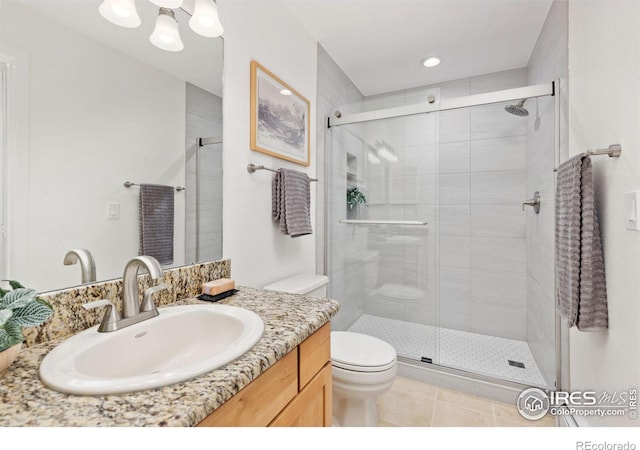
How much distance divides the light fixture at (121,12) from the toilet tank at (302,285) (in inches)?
47.4

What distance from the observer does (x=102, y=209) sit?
0.92 metres

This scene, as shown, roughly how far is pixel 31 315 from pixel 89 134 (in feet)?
1.77

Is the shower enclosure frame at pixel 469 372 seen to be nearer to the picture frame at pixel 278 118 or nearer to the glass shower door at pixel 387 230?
the glass shower door at pixel 387 230

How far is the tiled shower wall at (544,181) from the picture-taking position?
167 cm

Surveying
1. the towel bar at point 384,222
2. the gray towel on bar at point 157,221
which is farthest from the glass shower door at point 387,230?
the gray towel on bar at point 157,221

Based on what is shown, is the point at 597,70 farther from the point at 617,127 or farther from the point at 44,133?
the point at 44,133

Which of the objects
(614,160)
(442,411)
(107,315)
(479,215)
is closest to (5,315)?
(107,315)

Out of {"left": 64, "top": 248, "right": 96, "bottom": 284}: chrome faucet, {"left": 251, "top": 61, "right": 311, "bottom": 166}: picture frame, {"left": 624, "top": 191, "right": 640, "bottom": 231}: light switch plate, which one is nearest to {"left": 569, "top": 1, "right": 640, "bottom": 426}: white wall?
{"left": 624, "top": 191, "right": 640, "bottom": 231}: light switch plate

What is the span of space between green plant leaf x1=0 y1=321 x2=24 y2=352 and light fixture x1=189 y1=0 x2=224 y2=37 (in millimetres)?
1092

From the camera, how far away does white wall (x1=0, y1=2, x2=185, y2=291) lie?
772mm

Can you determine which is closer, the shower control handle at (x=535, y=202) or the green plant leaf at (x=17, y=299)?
the green plant leaf at (x=17, y=299)

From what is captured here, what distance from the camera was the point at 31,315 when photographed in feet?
2.02
